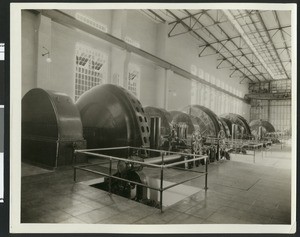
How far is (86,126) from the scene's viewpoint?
619 cm

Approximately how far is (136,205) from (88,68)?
8233 millimetres

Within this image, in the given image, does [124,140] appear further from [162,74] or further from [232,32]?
[232,32]

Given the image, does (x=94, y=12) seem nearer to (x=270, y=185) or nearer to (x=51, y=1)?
(x=51, y=1)

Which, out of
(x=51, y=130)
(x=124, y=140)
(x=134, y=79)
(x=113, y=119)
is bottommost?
(x=124, y=140)

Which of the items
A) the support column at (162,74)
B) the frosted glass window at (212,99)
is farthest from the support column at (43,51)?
the frosted glass window at (212,99)

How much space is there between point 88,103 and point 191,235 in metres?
4.38

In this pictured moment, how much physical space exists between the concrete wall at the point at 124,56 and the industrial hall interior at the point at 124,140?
0.15 ft

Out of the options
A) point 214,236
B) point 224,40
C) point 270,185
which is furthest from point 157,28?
point 214,236

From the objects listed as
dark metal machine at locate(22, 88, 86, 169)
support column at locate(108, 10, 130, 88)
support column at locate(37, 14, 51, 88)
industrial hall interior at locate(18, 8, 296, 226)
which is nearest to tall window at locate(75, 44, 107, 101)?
industrial hall interior at locate(18, 8, 296, 226)

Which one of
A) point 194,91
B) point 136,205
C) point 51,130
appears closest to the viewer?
point 136,205

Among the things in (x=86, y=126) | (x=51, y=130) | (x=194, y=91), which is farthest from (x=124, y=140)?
(x=194, y=91)

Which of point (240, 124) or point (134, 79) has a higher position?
point (134, 79)

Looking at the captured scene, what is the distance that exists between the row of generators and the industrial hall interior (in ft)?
0.08

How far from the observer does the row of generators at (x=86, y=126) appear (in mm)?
4898
